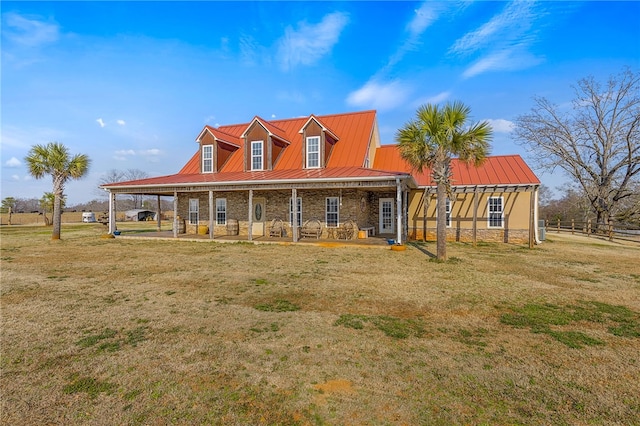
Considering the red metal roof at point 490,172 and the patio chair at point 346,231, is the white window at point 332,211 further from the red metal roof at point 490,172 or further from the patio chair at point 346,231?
the red metal roof at point 490,172

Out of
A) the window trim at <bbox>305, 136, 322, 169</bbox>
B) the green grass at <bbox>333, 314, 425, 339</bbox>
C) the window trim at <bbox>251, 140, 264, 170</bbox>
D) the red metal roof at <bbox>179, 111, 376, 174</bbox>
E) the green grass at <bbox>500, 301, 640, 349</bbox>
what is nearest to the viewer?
the green grass at <bbox>500, 301, 640, 349</bbox>

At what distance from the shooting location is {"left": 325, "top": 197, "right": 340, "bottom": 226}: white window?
17234mm

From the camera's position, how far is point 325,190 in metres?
17.3

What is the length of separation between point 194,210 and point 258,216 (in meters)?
4.67

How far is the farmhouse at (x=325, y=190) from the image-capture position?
52.9 ft

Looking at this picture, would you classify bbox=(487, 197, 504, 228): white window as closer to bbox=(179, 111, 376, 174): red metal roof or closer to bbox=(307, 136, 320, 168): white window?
bbox=(179, 111, 376, 174): red metal roof

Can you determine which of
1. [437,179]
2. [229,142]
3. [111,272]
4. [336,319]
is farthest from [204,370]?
[229,142]

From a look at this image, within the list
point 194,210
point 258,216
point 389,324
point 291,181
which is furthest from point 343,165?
point 389,324

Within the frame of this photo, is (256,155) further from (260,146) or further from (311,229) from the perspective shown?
(311,229)

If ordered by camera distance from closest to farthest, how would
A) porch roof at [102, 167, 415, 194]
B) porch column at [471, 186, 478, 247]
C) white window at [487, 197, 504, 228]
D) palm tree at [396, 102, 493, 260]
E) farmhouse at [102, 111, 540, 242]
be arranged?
palm tree at [396, 102, 493, 260] < porch roof at [102, 167, 415, 194] < porch column at [471, 186, 478, 247] < farmhouse at [102, 111, 540, 242] < white window at [487, 197, 504, 228]

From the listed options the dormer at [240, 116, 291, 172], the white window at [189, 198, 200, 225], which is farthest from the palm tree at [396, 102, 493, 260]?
the white window at [189, 198, 200, 225]

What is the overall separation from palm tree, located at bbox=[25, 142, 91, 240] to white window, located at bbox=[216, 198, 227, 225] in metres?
8.01

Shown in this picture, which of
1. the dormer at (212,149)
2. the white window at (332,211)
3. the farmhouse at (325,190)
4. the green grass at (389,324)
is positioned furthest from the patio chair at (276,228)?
the green grass at (389,324)

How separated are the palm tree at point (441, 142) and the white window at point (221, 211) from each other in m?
11.9
